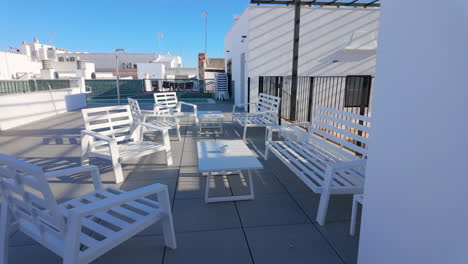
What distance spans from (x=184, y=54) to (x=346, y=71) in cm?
4872

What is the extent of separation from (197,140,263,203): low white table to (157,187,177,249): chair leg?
0.63 metres

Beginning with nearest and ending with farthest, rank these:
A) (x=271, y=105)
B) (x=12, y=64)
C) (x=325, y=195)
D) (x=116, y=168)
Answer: (x=325, y=195) → (x=116, y=168) → (x=271, y=105) → (x=12, y=64)

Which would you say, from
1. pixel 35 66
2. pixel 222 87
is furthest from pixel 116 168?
pixel 35 66

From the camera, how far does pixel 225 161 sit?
2.69 metres

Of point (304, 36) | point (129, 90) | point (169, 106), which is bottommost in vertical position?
point (169, 106)

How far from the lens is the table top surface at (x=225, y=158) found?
100.0 inches

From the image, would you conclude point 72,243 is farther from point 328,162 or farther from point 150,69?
point 150,69

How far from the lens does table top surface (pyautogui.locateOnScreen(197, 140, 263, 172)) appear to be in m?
2.54

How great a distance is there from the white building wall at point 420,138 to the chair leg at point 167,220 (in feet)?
4.28

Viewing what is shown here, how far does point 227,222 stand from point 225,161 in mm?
612

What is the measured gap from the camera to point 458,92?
99 cm

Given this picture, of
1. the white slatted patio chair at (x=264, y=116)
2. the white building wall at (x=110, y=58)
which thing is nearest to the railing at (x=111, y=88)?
the white slatted patio chair at (x=264, y=116)

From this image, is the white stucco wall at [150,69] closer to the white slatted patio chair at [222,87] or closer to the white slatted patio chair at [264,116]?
the white slatted patio chair at [222,87]

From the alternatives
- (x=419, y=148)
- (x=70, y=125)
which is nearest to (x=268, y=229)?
(x=419, y=148)
